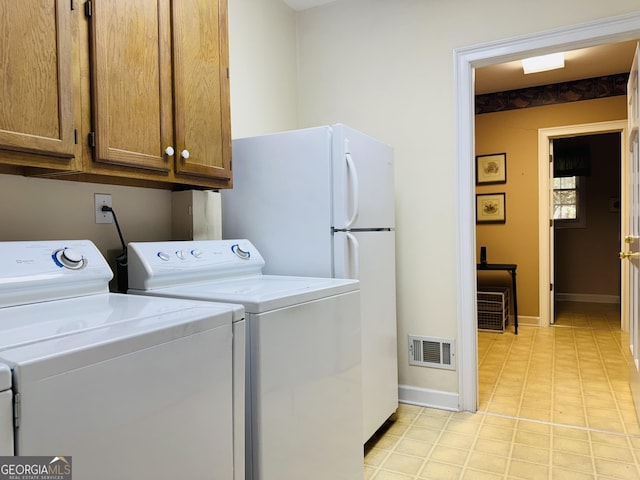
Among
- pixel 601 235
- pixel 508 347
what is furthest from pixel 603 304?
pixel 508 347

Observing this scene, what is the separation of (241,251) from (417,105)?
1.49 m

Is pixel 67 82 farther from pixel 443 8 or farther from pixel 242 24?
pixel 443 8

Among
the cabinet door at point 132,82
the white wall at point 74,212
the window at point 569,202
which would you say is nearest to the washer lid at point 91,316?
the white wall at point 74,212

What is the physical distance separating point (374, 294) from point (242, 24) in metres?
1.69

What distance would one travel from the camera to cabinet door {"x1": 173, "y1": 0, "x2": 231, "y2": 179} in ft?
5.71

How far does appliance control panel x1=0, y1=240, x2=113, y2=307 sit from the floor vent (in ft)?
6.18

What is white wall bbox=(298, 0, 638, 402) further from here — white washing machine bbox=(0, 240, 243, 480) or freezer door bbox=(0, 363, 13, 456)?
freezer door bbox=(0, 363, 13, 456)

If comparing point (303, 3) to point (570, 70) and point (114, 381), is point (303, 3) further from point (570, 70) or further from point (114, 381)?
point (114, 381)

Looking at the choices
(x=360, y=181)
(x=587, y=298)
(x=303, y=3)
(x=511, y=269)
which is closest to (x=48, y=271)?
(x=360, y=181)

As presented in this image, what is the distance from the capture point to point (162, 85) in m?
1.67

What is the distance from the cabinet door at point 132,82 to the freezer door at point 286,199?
0.56m

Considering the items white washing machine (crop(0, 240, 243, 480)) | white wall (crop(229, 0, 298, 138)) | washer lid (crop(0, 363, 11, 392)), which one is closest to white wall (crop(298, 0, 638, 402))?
white wall (crop(229, 0, 298, 138))

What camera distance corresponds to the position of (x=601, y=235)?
20.7 feet

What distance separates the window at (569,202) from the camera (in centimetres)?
646
